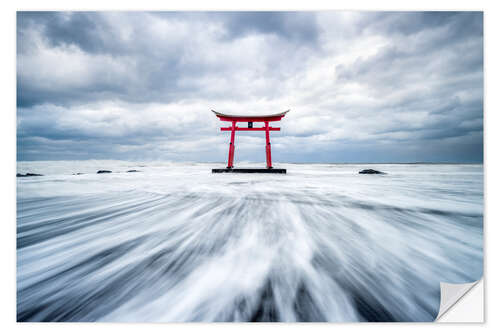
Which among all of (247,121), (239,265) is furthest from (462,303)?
(247,121)

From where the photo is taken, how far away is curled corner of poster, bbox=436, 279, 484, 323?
0.61 metres

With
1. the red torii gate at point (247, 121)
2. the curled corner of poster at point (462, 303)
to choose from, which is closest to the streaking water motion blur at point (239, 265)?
the curled corner of poster at point (462, 303)

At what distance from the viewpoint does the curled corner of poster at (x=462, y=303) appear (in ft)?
2.01

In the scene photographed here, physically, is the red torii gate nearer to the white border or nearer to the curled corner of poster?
the white border

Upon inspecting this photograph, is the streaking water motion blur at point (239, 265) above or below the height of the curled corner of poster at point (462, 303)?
above

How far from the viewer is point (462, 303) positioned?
688 millimetres

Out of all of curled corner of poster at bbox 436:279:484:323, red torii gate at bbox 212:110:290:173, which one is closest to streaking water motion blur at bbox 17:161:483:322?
curled corner of poster at bbox 436:279:484:323
